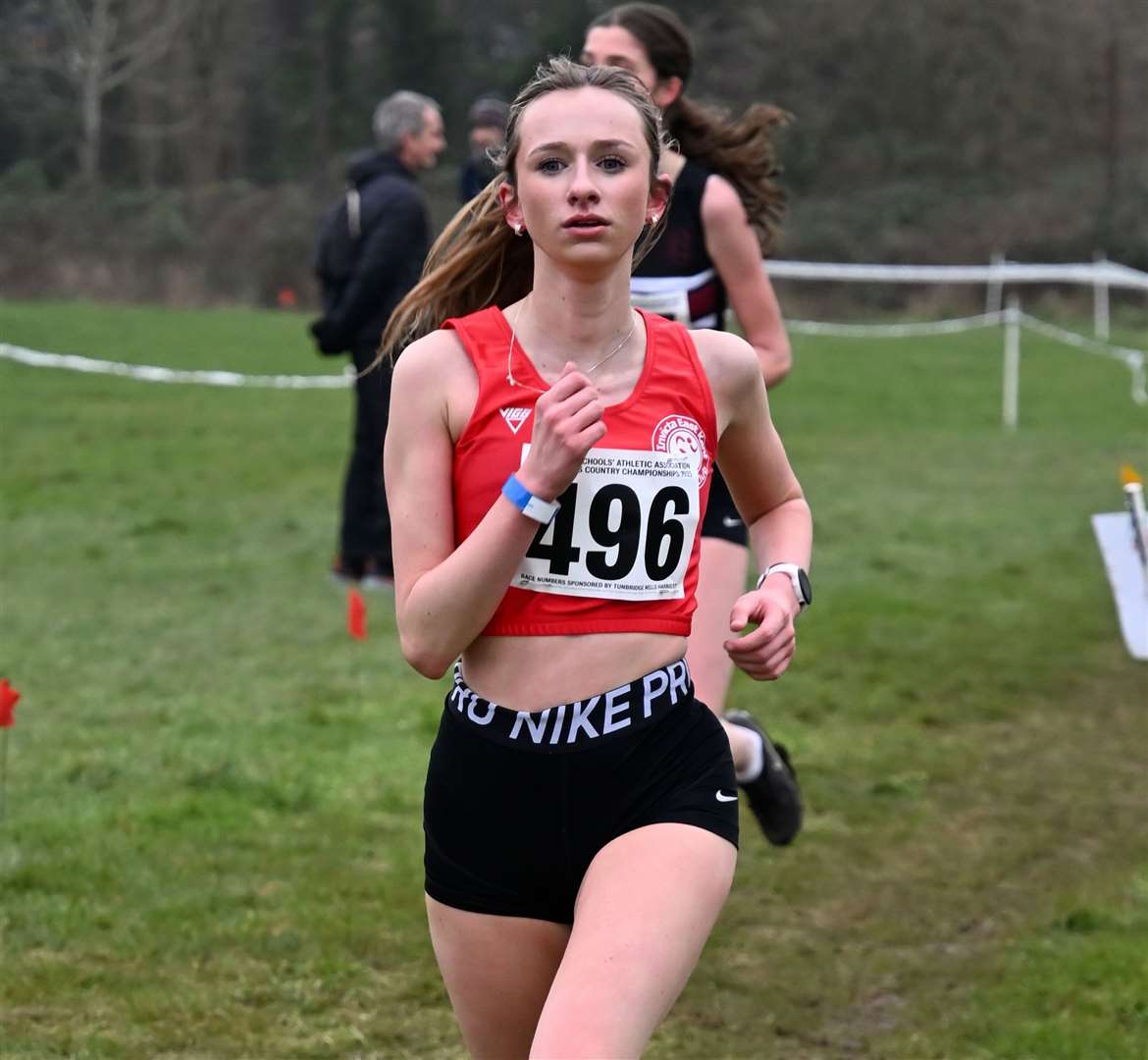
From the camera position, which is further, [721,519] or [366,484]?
[366,484]

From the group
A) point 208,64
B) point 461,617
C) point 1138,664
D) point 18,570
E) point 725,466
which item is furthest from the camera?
point 208,64

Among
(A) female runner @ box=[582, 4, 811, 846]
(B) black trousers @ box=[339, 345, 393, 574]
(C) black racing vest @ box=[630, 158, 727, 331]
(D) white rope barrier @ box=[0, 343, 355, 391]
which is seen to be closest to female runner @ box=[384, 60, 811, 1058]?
(A) female runner @ box=[582, 4, 811, 846]

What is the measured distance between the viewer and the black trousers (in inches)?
377

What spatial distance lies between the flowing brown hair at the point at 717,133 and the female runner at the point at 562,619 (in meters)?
2.10

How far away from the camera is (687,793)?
285cm

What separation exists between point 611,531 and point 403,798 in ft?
12.4

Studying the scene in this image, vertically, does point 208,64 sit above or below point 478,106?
above

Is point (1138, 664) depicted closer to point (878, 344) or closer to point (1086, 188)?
point (878, 344)

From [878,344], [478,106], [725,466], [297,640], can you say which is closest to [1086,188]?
[878,344]

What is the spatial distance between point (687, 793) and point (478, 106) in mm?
9143

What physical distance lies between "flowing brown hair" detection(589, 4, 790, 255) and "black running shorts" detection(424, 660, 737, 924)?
7.88 ft

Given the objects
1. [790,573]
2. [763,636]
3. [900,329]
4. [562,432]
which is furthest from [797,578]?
[900,329]

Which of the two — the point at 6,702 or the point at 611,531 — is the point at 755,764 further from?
the point at 611,531

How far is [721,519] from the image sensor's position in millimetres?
4699
